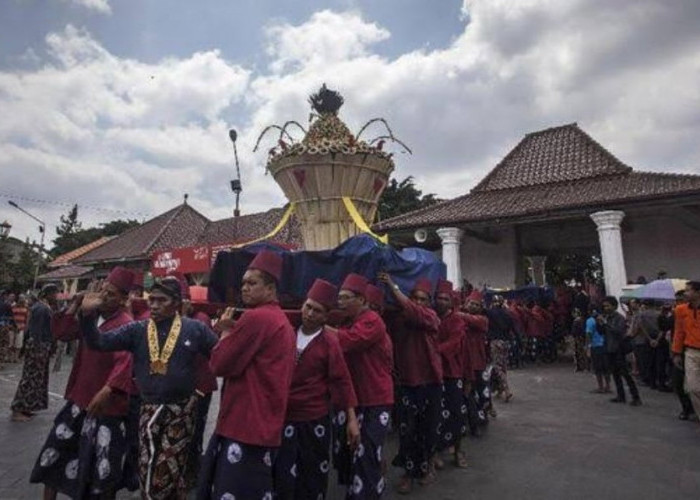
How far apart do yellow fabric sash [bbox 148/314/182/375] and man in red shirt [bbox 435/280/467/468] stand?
2979 mm

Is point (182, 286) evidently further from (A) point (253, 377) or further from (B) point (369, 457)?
(B) point (369, 457)

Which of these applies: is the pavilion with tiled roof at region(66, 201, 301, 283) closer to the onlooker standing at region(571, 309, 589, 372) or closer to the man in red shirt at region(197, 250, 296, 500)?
the onlooker standing at region(571, 309, 589, 372)

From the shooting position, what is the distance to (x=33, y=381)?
754 cm

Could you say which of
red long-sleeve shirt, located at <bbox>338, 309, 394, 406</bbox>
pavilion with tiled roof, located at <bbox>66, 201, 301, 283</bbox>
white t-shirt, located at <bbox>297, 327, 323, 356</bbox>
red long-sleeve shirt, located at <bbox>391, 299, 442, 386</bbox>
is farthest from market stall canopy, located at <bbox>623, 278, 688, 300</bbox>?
pavilion with tiled roof, located at <bbox>66, 201, 301, 283</bbox>

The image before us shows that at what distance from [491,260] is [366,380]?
14142 millimetres

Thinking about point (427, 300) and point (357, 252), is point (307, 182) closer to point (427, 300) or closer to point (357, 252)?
point (357, 252)

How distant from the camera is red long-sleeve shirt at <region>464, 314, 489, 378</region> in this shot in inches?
243

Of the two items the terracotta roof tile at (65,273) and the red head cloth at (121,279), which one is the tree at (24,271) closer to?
the terracotta roof tile at (65,273)

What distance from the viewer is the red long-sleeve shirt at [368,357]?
3.80 metres

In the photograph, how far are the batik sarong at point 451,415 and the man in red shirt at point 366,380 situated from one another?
1.44 meters

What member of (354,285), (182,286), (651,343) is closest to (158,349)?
(182,286)


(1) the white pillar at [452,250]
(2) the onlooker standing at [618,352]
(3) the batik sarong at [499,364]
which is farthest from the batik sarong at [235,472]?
(1) the white pillar at [452,250]

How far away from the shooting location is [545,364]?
45.9 ft

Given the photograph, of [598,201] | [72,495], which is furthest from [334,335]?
[598,201]
